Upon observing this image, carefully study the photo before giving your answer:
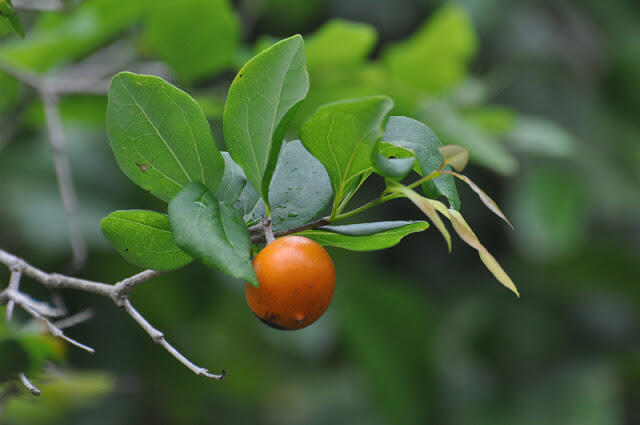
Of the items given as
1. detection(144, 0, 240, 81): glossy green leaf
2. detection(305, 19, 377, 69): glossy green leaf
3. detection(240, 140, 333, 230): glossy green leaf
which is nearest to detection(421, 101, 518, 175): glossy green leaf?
detection(305, 19, 377, 69): glossy green leaf

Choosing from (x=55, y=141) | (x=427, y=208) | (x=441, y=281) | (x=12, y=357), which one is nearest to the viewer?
(x=427, y=208)

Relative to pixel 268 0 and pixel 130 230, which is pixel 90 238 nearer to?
pixel 268 0

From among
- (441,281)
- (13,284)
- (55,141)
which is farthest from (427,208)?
(441,281)

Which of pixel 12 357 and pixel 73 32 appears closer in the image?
pixel 12 357

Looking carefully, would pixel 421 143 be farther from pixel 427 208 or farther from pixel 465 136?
pixel 465 136

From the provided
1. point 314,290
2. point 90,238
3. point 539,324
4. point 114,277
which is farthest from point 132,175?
point 539,324

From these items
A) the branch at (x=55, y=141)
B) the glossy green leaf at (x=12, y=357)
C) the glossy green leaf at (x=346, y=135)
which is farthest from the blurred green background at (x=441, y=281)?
the glossy green leaf at (x=346, y=135)
